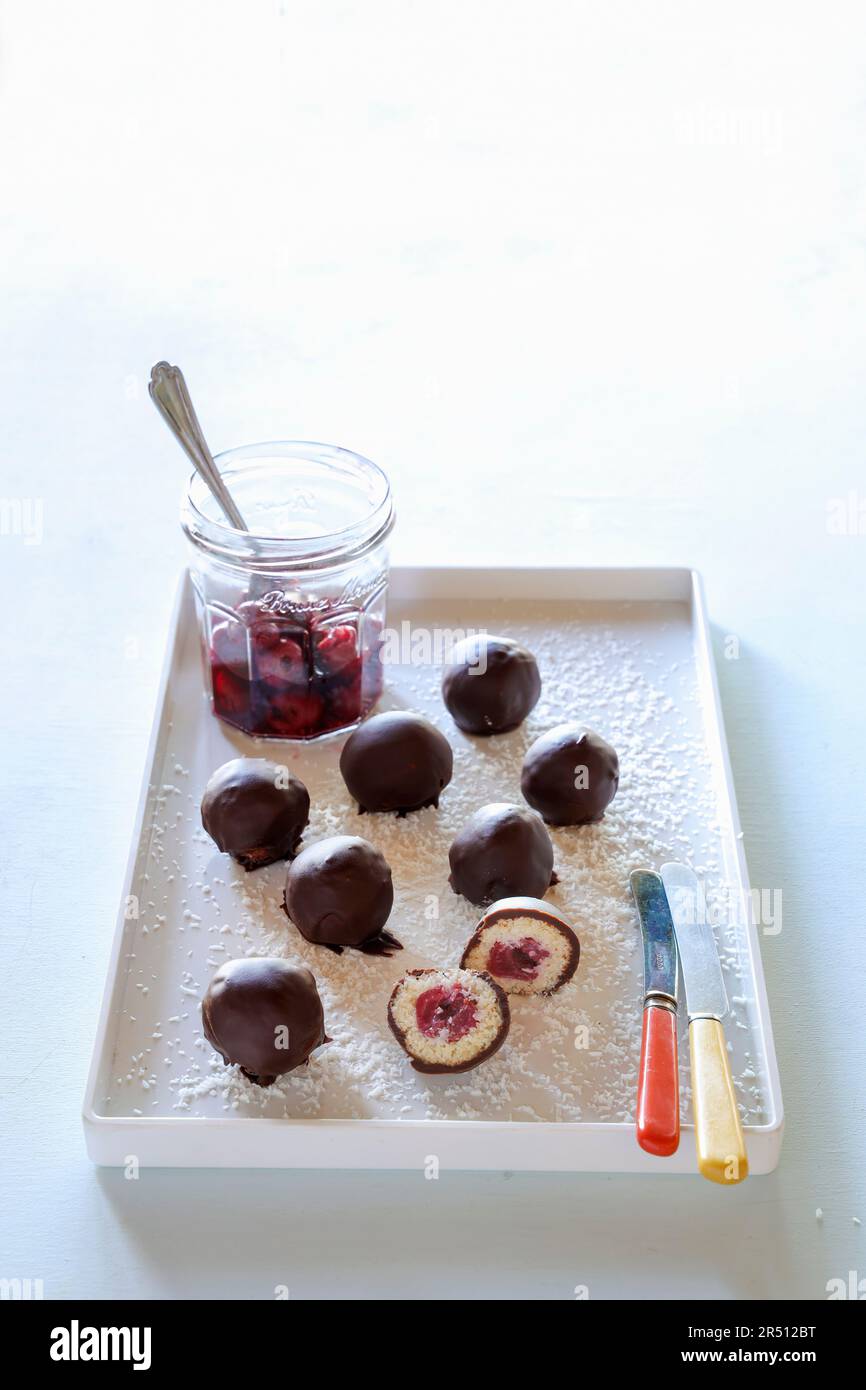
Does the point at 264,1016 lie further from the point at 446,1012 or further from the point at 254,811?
the point at 254,811

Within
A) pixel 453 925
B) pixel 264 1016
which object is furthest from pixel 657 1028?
pixel 264 1016

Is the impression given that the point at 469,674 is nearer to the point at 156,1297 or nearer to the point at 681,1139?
the point at 681,1139

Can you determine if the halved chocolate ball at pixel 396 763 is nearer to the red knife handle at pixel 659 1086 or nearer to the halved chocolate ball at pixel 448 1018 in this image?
the halved chocolate ball at pixel 448 1018

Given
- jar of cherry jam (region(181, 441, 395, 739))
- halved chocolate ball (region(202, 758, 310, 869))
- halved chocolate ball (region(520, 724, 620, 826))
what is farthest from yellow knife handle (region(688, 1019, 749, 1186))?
jar of cherry jam (region(181, 441, 395, 739))

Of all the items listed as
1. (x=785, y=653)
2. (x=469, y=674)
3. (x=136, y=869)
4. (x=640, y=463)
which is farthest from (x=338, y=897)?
(x=640, y=463)

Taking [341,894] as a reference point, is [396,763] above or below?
above

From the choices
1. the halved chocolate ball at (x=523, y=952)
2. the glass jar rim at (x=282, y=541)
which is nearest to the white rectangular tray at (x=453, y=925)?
the halved chocolate ball at (x=523, y=952)

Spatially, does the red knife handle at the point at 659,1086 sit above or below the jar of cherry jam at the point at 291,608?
below
